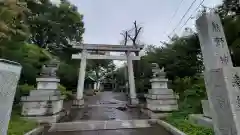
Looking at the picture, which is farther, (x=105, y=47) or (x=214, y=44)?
(x=105, y=47)

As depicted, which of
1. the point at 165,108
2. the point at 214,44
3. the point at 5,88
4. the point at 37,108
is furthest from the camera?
the point at 165,108

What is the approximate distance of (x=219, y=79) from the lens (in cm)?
296

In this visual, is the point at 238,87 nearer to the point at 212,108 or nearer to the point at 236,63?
the point at 212,108

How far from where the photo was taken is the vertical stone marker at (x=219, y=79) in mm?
2760

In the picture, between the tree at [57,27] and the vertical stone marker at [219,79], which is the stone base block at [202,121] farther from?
the tree at [57,27]

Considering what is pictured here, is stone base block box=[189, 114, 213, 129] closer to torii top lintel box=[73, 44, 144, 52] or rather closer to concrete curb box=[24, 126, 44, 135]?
concrete curb box=[24, 126, 44, 135]

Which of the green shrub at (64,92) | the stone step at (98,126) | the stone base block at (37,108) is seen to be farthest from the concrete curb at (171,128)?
the green shrub at (64,92)

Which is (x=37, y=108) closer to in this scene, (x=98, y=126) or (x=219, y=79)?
(x=98, y=126)

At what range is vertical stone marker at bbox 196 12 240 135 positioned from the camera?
9.05 ft

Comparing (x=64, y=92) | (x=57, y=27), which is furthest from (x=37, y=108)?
(x=57, y=27)

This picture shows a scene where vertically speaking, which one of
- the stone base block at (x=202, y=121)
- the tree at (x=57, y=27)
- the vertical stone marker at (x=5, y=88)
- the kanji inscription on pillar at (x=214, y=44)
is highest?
the tree at (x=57, y=27)

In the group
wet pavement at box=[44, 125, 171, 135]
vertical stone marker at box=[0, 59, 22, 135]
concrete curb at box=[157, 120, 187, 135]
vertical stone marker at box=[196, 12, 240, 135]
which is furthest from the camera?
wet pavement at box=[44, 125, 171, 135]

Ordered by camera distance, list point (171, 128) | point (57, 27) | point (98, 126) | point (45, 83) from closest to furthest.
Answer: point (171, 128) → point (98, 126) → point (45, 83) → point (57, 27)

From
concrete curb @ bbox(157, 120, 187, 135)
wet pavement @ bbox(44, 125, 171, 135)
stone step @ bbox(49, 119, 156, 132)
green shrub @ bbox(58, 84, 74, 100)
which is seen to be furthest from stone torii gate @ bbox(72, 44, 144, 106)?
wet pavement @ bbox(44, 125, 171, 135)
